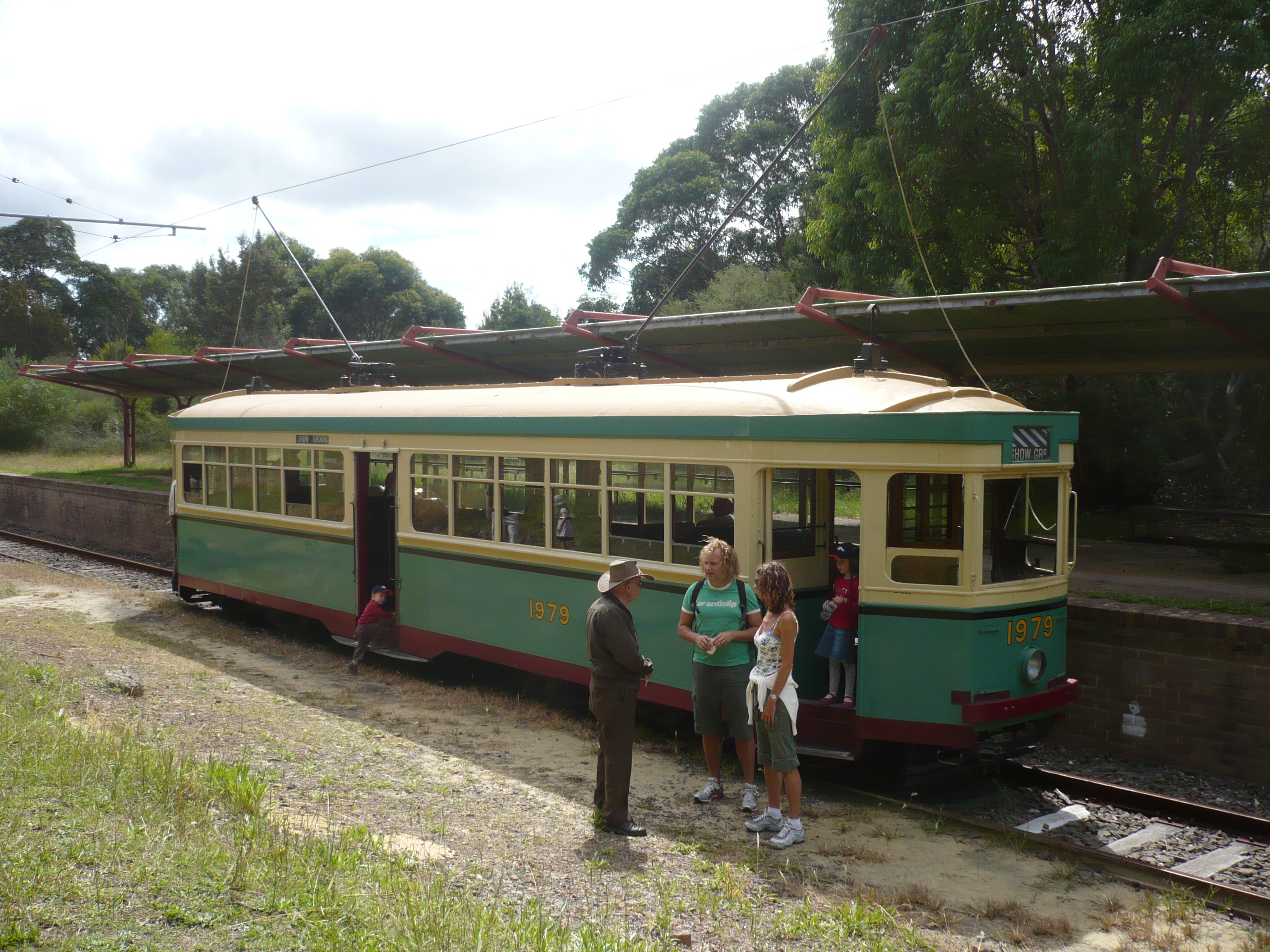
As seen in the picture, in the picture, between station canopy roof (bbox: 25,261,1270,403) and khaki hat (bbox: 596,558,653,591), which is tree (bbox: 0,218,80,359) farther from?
khaki hat (bbox: 596,558,653,591)

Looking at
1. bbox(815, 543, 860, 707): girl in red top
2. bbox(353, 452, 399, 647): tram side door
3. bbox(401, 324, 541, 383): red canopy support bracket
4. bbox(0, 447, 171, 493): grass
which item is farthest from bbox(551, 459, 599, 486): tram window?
bbox(0, 447, 171, 493): grass

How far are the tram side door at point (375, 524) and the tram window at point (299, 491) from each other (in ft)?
2.47

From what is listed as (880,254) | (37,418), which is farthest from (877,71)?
(37,418)

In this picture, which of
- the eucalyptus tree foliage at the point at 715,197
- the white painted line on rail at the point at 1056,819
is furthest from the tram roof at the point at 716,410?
the eucalyptus tree foliage at the point at 715,197

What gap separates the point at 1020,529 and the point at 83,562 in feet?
62.0

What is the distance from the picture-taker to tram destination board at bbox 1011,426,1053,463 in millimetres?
6934

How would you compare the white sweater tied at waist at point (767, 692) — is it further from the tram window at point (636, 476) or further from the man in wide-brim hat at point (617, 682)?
the tram window at point (636, 476)

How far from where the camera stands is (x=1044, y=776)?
776 cm

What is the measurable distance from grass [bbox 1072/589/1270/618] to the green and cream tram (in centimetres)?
136

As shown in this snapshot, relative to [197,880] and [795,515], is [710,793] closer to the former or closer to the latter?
[795,515]

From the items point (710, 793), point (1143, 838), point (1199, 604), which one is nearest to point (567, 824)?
point (710, 793)

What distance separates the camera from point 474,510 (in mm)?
9594

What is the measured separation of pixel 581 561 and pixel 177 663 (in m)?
4.88

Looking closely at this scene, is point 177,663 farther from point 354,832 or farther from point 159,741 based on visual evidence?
point 354,832
